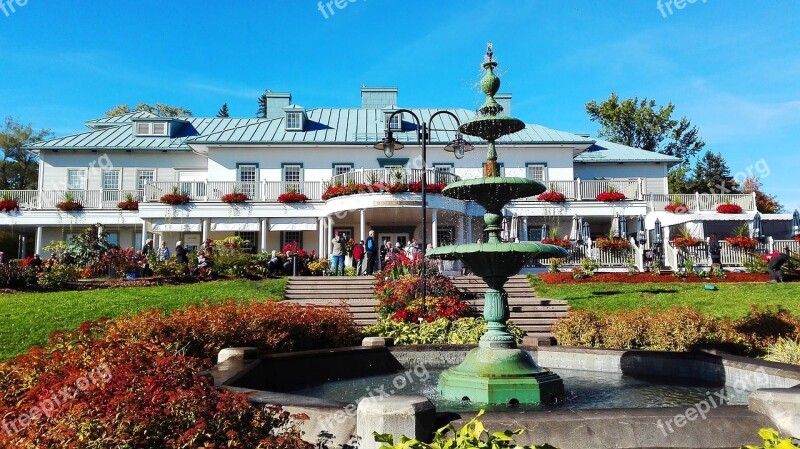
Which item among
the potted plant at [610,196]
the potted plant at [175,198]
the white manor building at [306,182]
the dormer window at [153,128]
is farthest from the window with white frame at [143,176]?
the potted plant at [610,196]

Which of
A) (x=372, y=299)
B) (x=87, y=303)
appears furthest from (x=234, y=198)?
(x=87, y=303)

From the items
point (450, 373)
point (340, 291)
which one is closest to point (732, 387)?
point (450, 373)

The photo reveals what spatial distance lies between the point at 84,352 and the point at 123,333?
215 cm

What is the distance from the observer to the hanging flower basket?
95.6ft

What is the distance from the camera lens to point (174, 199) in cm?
2895

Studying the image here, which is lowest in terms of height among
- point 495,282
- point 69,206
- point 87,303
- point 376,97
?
point 87,303

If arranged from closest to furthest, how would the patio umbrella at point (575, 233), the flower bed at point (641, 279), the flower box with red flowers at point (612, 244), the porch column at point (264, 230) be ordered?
A: the flower bed at point (641, 279) < the flower box with red flowers at point (612, 244) < the patio umbrella at point (575, 233) < the porch column at point (264, 230)

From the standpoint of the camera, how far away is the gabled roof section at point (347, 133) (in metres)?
31.5

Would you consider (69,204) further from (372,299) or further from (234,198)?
(372,299)

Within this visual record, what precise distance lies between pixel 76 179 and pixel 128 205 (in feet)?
16.4

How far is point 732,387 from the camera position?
732 centimetres

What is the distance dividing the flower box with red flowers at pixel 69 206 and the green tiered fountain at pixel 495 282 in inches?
1154

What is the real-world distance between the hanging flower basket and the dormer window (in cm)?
1084

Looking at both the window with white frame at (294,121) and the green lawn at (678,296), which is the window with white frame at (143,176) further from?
the green lawn at (678,296)
